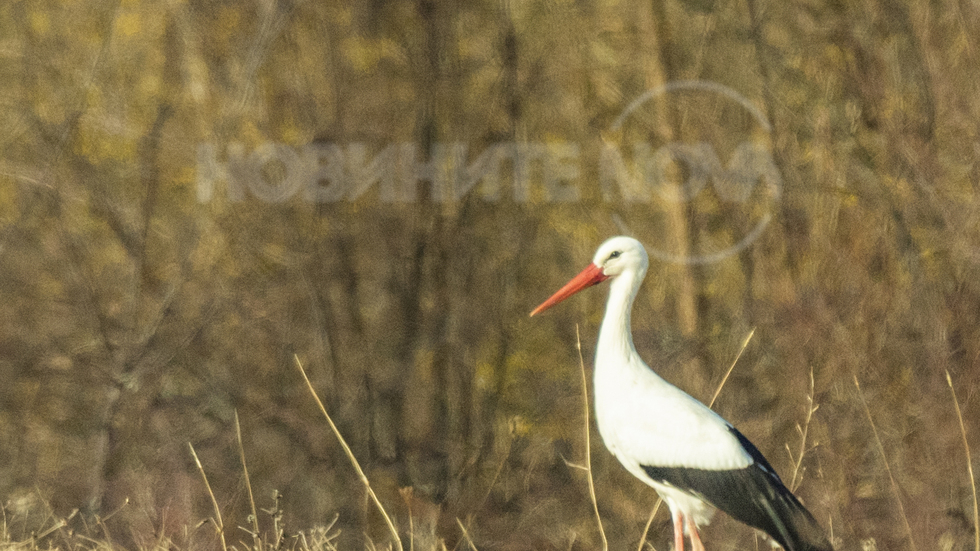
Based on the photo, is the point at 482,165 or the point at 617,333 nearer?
the point at 617,333

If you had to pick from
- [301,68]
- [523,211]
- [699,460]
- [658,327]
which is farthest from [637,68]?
[699,460]

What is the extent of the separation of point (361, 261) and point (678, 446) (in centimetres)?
355

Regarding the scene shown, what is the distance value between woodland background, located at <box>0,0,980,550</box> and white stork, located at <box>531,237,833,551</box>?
2605 millimetres

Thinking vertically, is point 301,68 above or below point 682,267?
above

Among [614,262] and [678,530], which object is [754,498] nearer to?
[678,530]

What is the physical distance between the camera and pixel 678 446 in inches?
107

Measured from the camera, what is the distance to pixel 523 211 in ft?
20.5

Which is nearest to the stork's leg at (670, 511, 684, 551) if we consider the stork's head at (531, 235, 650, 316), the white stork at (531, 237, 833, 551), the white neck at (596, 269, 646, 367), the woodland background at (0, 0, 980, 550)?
the white stork at (531, 237, 833, 551)

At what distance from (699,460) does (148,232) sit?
13.7ft

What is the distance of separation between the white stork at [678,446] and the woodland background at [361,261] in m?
2.61

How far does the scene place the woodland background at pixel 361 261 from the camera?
5660 mm

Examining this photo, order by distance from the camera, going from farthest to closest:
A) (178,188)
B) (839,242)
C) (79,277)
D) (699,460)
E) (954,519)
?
(178,188) < (79,277) < (839,242) < (954,519) < (699,460)

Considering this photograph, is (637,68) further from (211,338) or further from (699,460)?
(699,460)

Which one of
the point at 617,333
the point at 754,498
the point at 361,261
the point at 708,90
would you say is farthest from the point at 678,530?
the point at 708,90
